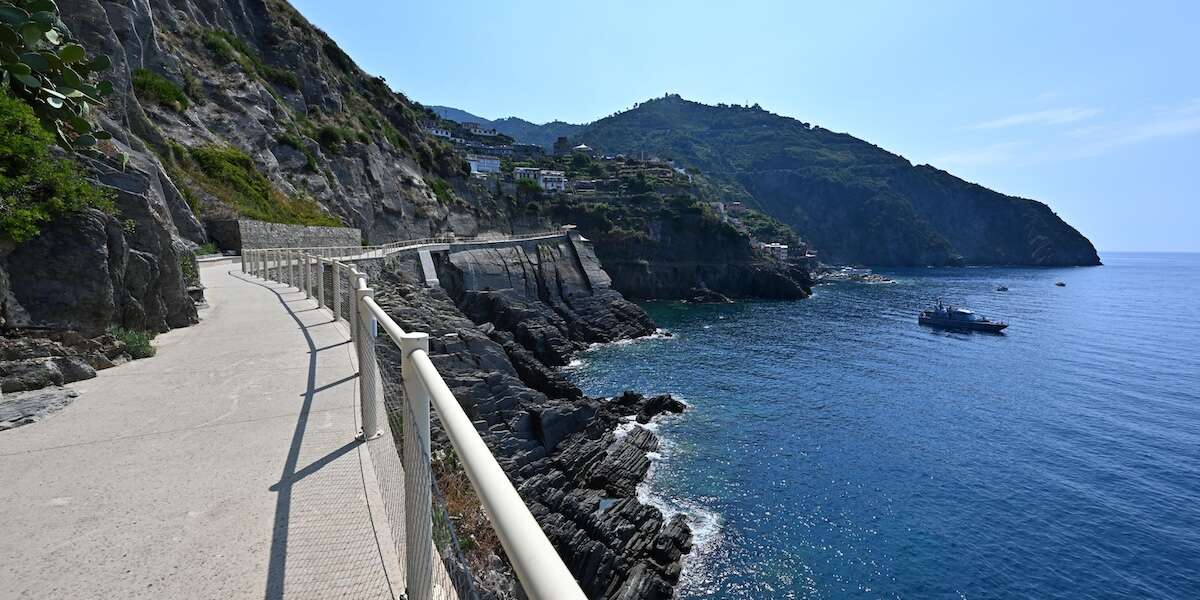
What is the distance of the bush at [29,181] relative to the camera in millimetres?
6582

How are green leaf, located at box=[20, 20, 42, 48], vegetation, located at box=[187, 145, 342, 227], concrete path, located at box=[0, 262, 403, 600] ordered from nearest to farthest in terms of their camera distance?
concrete path, located at box=[0, 262, 403, 600] → green leaf, located at box=[20, 20, 42, 48] → vegetation, located at box=[187, 145, 342, 227]

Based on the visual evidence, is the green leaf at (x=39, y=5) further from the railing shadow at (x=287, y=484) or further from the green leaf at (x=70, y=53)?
the railing shadow at (x=287, y=484)

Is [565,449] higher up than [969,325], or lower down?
lower down

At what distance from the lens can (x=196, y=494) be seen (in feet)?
13.2

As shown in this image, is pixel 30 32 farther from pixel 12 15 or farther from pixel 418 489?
pixel 418 489

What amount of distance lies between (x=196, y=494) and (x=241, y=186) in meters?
33.4

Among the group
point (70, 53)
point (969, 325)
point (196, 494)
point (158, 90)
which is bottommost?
point (969, 325)

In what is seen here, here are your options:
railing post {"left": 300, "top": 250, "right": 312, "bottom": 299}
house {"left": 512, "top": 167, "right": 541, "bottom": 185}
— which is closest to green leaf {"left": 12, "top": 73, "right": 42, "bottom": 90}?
railing post {"left": 300, "top": 250, "right": 312, "bottom": 299}

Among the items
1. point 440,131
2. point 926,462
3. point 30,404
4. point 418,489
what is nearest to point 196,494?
point 418,489

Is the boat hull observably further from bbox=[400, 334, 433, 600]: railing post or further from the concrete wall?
bbox=[400, 334, 433, 600]: railing post

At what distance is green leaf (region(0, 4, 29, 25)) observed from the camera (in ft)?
24.0

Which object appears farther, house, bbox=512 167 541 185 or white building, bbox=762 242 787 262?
house, bbox=512 167 541 185

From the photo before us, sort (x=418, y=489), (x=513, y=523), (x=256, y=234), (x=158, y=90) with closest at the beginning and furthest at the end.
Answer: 1. (x=513, y=523)
2. (x=418, y=489)
3. (x=256, y=234)
4. (x=158, y=90)

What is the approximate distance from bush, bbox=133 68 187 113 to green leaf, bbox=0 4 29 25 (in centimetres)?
2935
